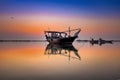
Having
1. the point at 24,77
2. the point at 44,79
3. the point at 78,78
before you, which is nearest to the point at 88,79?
the point at 78,78

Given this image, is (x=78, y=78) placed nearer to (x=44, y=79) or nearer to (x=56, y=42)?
(x=44, y=79)

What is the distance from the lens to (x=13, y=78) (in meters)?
4.39

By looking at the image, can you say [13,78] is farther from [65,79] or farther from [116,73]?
[116,73]

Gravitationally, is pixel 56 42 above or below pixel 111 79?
below

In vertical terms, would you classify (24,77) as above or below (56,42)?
above

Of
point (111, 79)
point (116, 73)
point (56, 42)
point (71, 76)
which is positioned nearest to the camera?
point (111, 79)

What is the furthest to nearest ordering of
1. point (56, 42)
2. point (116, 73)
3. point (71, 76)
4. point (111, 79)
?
point (56, 42) → point (116, 73) → point (71, 76) → point (111, 79)

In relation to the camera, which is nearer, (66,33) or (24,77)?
(24,77)

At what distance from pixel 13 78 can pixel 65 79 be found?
0.80 m

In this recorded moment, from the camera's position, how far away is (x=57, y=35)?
2711cm

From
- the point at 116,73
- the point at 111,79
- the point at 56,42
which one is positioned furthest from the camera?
the point at 56,42

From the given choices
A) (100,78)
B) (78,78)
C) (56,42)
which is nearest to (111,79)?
(100,78)

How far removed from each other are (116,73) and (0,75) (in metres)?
1.97

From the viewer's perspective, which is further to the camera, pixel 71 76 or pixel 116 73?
pixel 116 73
